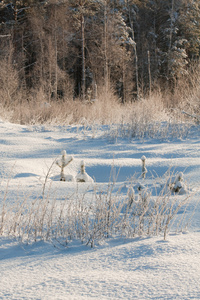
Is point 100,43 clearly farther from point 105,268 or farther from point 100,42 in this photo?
point 105,268

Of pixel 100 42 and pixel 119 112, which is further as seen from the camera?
pixel 100 42

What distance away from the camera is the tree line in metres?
18.4

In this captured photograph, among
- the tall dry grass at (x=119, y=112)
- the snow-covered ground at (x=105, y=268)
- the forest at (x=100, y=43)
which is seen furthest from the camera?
the forest at (x=100, y=43)

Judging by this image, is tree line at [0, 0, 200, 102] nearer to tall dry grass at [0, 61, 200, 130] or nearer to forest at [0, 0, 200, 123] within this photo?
forest at [0, 0, 200, 123]

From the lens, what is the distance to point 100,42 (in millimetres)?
19750

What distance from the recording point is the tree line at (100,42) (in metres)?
18.4

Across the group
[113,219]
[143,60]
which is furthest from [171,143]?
[143,60]

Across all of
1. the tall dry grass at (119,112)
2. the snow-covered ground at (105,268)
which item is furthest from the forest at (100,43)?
the snow-covered ground at (105,268)

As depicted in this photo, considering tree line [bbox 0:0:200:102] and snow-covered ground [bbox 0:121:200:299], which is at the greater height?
tree line [bbox 0:0:200:102]

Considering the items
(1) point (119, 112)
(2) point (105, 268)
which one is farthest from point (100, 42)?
(2) point (105, 268)

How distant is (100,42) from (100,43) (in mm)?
74

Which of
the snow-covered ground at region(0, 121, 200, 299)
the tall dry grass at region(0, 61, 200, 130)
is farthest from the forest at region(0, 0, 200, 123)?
the snow-covered ground at region(0, 121, 200, 299)

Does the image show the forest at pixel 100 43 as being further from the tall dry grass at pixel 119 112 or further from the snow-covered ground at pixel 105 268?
the snow-covered ground at pixel 105 268

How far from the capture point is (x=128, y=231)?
1903mm
